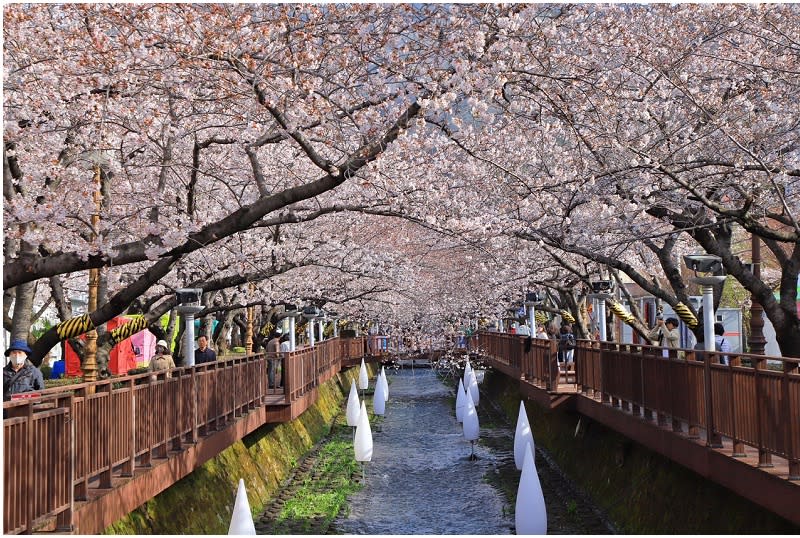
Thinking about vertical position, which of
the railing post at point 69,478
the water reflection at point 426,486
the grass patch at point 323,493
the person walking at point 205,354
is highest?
the person walking at point 205,354

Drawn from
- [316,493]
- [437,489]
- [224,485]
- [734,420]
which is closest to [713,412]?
[734,420]

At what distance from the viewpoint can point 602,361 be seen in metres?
19.0

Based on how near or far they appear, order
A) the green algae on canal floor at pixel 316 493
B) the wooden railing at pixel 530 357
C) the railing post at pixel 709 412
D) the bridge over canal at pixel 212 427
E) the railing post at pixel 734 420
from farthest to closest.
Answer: the wooden railing at pixel 530 357
the green algae on canal floor at pixel 316 493
the railing post at pixel 709 412
the railing post at pixel 734 420
the bridge over canal at pixel 212 427

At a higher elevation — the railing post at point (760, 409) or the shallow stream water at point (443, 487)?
the railing post at point (760, 409)

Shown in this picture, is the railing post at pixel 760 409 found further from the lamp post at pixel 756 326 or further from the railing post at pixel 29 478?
the railing post at pixel 29 478

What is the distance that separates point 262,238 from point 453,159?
20.5 ft

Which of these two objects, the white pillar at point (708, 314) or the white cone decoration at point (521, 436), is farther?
the white cone decoration at point (521, 436)

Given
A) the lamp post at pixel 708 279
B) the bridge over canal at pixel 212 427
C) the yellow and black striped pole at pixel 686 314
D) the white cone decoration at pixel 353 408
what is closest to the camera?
the bridge over canal at pixel 212 427

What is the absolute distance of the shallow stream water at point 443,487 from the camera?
18.7 meters

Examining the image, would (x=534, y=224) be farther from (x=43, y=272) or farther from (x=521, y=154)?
(x=43, y=272)

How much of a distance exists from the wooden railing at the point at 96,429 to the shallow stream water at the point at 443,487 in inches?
184

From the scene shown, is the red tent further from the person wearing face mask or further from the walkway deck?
the person wearing face mask

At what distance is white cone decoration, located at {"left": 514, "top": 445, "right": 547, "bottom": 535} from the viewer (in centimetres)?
1523

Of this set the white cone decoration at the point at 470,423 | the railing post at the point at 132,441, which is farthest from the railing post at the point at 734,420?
the white cone decoration at the point at 470,423
